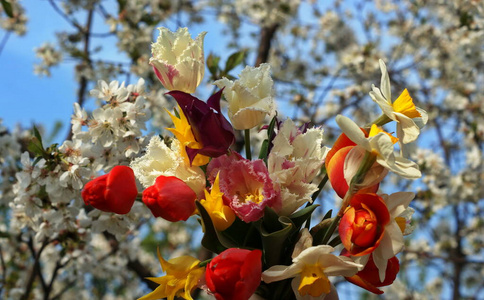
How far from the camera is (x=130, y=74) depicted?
6.78ft

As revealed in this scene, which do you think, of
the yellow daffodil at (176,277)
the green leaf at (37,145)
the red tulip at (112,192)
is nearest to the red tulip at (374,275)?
the yellow daffodil at (176,277)

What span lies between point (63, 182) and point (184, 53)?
1.55 feet

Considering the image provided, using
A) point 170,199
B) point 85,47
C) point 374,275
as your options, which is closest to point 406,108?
point 374,275

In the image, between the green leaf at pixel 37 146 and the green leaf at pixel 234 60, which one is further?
the green leaf at pixel 234 60

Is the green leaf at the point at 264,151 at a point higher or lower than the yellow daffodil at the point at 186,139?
lower

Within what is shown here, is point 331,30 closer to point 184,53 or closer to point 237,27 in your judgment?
point 237,27

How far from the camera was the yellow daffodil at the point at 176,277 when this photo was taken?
0.61m

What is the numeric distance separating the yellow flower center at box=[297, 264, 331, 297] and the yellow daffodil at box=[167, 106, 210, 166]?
0.65 feet

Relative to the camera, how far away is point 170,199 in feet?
1.89

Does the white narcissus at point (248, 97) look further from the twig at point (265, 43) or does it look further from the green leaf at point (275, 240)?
the twig at point (265, 43)

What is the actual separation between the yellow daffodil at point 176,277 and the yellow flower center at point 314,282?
5.5 inches

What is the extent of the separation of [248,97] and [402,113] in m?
0.21

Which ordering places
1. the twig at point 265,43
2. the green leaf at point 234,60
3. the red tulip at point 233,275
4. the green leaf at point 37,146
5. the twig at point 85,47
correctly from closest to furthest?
the red tulip at point 233,275 → the green leaf at point 37,146 → the green leaf at point 234,60 → the twig at point 85,47 → the twig at point 265,43

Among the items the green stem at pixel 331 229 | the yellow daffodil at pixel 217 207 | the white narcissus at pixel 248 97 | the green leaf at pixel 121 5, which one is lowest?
the green stem at pixel 331 229
